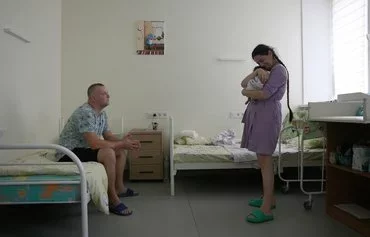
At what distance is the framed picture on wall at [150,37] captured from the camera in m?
3.96

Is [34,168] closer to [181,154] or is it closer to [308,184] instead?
[181,154]

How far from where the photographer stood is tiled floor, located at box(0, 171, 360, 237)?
78.2 inches

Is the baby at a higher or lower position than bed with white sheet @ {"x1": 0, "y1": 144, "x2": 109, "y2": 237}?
higher

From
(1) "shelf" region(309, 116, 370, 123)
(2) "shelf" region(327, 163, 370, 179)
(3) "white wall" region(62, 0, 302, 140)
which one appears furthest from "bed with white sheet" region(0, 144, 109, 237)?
(3) "white wall" region(62, 0, 302, 140)

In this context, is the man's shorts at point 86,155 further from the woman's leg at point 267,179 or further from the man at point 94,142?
the woman's leg at point 267,179

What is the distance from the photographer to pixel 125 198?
281 cm

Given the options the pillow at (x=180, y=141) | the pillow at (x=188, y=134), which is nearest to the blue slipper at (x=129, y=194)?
the pillow at (x=180, y=141)

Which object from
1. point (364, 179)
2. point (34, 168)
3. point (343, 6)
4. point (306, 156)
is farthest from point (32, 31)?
point (343, 6)

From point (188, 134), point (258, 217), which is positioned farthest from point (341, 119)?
point (188, 134)

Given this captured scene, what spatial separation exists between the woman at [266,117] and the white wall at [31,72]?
189 cm

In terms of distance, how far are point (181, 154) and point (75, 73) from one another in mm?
1953

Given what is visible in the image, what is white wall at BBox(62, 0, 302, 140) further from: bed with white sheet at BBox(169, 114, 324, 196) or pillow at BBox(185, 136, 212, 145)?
bed with white sheet at BBox(169, 114, 324, 196)

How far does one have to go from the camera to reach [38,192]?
163 centimetres

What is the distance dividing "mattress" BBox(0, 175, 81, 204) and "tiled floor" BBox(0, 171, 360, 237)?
44 centimetres
